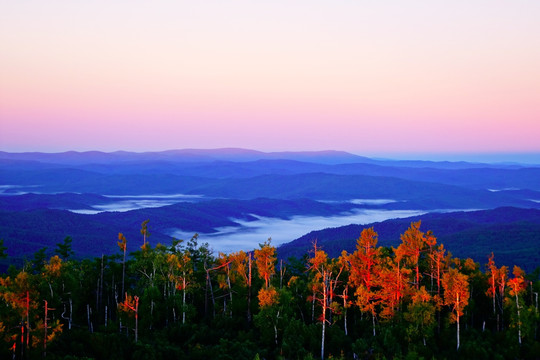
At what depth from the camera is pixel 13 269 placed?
203 ft

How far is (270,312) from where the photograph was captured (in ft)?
162

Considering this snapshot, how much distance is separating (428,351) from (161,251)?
3272 cm

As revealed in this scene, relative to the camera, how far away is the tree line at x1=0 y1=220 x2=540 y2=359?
142 feet

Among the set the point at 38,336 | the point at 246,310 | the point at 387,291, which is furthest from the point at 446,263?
the point at 38,336

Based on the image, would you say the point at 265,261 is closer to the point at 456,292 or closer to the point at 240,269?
the point at 240,269

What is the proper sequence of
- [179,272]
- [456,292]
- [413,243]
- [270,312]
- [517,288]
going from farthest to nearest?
[179,272] → [413,243] → [517,288] → [270,312] → [456,292]

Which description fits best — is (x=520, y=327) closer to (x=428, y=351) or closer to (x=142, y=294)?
(x=428, y=351)

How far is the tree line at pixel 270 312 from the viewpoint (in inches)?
1709

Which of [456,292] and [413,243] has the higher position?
[413,243]

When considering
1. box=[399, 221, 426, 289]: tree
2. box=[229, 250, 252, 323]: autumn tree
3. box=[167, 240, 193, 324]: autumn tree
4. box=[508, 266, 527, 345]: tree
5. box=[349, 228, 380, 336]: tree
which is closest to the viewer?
box=[508, 266, 527, 345]: tree

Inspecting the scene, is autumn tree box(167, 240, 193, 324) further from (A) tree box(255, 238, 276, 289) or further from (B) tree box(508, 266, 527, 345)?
(B) tree box(508, 266, 527, 345)

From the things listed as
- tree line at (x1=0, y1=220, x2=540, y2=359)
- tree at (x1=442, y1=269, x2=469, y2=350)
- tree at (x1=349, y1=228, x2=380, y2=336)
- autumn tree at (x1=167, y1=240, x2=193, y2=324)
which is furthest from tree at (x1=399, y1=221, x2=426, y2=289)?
autumn tree at (x1=167, y1=240, x2=193, y2=324)

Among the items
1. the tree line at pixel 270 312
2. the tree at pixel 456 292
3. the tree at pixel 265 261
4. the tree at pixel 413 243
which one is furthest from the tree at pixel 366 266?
the tree at pixel 265 261

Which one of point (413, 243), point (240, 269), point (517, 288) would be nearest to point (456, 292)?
point (517, 288)
